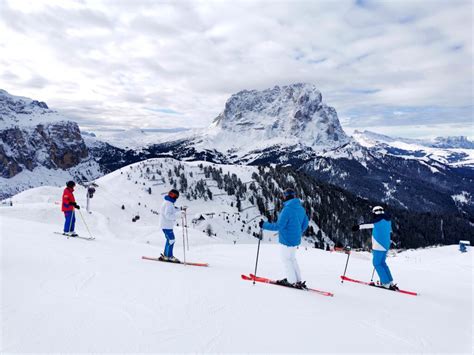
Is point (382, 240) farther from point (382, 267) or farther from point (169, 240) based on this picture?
point (169, 240)

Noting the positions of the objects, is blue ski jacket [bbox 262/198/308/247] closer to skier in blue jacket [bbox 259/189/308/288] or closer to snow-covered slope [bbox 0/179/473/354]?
skier in blue jacket [bbox 259/189/308/288]

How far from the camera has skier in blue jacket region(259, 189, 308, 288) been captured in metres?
8.41

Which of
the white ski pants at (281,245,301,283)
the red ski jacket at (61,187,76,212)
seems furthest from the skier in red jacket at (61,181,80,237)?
the white ski pants at (281,245,301,283)

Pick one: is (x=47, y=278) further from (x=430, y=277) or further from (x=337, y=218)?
(x=337, y=218)

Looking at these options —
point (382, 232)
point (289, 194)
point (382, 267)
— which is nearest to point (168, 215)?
point (289, 194)

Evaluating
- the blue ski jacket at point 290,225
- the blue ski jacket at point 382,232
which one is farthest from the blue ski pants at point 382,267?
the blue ski jacket at point 290,225

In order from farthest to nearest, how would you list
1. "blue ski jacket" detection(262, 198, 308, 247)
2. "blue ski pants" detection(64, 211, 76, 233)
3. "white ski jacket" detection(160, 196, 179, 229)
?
"blue ski pants" detection(64, 211, 76, 233)
"white ski jacket" detection(160, 196, 179, 229)
"blue ski jacket" detection(262, 198, 308, 247)

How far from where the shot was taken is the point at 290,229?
27.7 feet

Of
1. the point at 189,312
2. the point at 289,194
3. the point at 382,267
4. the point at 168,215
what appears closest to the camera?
the point at 189,312

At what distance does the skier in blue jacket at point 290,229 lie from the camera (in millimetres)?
8414

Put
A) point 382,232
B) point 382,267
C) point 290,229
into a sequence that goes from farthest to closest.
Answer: point 382,267
point 382,232
point 290,229

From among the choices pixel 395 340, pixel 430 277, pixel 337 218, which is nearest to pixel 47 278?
pixel 395 340

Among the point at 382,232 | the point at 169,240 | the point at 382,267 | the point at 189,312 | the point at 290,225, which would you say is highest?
the point at 290,225

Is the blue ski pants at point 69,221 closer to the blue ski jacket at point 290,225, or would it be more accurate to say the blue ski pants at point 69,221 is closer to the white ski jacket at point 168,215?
the white ski jacket at point 168,215
